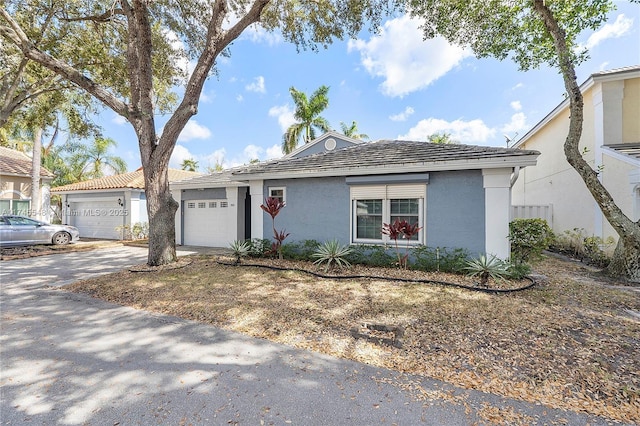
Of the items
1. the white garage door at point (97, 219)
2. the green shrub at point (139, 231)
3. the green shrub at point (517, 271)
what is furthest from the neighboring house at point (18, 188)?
the green shrub at point (517, 271)

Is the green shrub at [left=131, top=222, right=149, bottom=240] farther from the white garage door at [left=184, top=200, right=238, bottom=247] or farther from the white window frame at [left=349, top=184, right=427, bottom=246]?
the white window frame at [left=349, top=184, right=427, bottom=246]

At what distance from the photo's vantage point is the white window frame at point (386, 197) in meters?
7.66

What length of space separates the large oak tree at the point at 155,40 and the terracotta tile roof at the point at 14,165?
9343 mm

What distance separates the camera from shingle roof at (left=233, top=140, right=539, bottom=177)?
22.8ft

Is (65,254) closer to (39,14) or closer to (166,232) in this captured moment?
(166,232)

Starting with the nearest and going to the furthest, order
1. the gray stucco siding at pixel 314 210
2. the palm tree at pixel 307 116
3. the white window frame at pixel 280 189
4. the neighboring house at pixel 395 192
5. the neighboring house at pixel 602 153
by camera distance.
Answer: the neighboring house at pixel 395 192, the neighboring house at pixel 602 153, the gray stucco siding at pixel 314 210, the white window frame at pixel 280 189, the palm tree at pixel 307 116

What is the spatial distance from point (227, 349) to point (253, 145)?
112 ft

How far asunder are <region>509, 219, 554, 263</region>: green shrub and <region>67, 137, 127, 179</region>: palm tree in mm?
28616

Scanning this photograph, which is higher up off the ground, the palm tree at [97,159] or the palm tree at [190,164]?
the palm tree at [190,164]

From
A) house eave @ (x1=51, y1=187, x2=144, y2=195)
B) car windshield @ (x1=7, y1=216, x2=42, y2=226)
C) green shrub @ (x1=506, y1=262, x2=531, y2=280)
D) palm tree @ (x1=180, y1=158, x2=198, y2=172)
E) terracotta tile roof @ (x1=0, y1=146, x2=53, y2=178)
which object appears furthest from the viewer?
palm tree @ (x1=180, y1=158, x2=198, y2=172)

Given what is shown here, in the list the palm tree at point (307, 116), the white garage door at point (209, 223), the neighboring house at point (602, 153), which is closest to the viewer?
the neighboring house at point (602, 153)

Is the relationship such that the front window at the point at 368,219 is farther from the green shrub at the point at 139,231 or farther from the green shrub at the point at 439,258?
the green shrub at the point at 139,231

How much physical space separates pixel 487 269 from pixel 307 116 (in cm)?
2001

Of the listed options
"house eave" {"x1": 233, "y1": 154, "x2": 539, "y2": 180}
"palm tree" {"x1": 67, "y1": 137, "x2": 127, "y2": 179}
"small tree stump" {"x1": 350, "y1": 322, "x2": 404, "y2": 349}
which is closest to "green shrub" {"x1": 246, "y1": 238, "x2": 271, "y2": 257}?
"house eave" {"x1": 233, "y1": 154, "x2": 539, "y2": 180}
